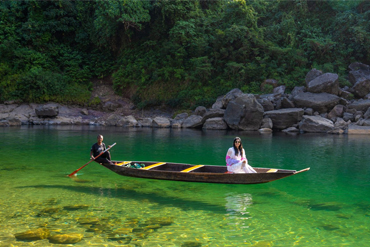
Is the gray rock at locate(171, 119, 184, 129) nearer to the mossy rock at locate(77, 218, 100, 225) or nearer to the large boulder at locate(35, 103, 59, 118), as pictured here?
the large boulder at locate(35, 103, 59, 118)

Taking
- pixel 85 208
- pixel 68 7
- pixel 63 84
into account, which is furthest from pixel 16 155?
pixel 68 7

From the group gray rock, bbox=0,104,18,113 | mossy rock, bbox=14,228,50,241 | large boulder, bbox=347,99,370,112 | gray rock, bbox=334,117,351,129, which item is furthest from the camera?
gray rock, bbox=0,104,18,113

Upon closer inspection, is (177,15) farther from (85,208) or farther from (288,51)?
(85,208)

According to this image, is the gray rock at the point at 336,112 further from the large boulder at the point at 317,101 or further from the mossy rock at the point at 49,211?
the mossy rock at the point at 49,211

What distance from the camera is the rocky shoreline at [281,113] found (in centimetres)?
2552

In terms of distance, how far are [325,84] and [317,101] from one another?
5.20ft

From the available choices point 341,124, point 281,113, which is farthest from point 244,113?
point 341,124

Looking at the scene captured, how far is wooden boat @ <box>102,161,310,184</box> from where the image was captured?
780 cm

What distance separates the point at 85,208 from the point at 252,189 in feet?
13.8

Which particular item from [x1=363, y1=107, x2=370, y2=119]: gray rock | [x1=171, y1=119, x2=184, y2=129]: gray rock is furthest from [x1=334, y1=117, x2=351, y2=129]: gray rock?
[x1=171, y1=119, x2=184, y2=129]: gray rock

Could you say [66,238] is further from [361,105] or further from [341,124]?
[361,105]

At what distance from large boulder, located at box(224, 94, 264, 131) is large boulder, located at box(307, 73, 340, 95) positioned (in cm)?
491

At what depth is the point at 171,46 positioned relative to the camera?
3475 cm

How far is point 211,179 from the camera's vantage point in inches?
323
